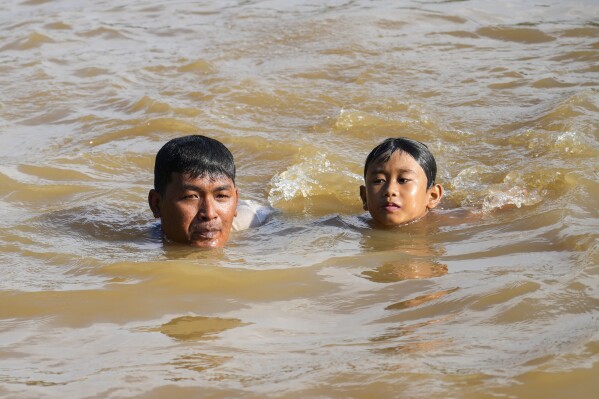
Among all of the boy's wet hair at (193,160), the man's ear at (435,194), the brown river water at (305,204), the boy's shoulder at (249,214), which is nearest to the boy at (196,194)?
the boy's wet hair at (193,160)

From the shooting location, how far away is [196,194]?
5379 millimetres

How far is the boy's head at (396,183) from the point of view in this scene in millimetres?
5977

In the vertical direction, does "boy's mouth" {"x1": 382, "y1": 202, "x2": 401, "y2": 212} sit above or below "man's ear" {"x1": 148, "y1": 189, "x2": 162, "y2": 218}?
below

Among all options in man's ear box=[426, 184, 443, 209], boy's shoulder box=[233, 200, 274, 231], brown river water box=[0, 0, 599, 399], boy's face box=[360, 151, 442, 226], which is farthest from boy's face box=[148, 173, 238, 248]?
man's ear box=[426, 184, 443, 209]

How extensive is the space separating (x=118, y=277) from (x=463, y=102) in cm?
485

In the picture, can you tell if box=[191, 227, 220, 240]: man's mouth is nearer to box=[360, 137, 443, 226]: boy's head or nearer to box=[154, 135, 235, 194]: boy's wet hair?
box=[154, 135, 235, 194]: boy's wet hair

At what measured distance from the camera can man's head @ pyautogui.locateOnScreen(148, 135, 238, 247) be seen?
5371 mm

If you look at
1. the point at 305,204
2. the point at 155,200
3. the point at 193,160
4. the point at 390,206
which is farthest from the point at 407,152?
the point at 155,200

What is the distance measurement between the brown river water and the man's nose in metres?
0.24

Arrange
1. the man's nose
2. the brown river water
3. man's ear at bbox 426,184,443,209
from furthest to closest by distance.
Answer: man's ear at bbox 426,184,443,209, the man's nose, the brown river water

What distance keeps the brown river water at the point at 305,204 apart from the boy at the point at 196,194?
0.58ft

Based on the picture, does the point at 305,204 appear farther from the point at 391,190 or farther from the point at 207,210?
the point at 207,210

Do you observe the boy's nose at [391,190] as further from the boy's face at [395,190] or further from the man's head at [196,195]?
the man's head at [196,195]

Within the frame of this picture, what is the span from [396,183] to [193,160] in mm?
1366
